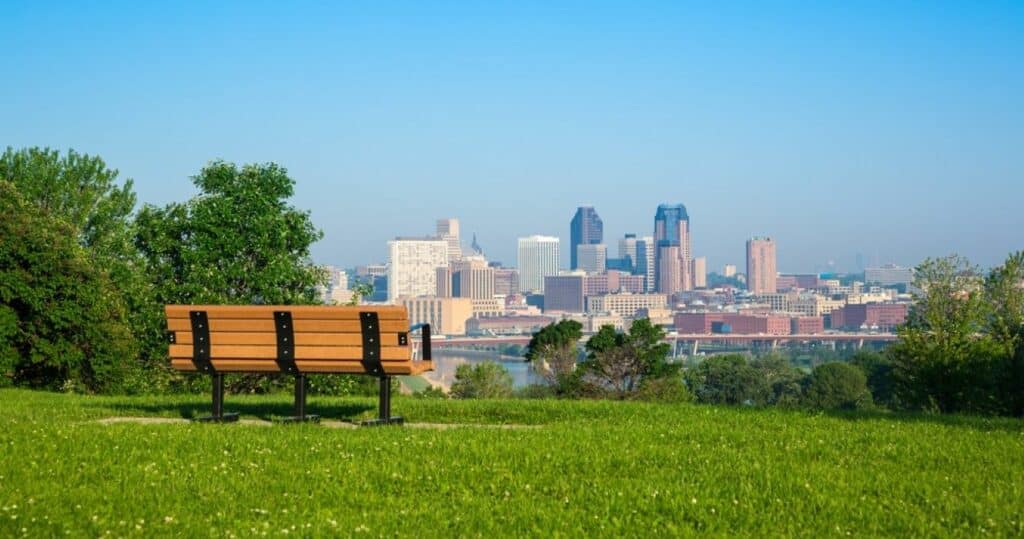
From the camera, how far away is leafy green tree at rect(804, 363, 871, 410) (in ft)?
188

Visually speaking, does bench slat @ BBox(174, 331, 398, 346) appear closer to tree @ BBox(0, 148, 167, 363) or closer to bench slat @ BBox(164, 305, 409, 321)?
bench slat @ BBox(164, 305, 409, 321)

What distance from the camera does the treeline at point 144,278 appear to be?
18438 millimetres

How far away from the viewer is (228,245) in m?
19.6

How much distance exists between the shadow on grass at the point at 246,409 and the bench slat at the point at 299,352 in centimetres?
62

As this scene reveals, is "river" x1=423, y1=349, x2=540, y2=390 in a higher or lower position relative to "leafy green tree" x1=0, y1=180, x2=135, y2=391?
lower

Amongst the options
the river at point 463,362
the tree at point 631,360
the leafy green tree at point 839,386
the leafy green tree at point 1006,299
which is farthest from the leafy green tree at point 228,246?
the river at point 463,362

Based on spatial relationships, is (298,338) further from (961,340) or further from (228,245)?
(961,340)

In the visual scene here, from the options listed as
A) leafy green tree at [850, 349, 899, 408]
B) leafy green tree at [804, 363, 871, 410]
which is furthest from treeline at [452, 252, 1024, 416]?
leafy green tree at [804, 363, 871, 410]

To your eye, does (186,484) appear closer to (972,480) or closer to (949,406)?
(972,480)

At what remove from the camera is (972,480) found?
19.4 ft

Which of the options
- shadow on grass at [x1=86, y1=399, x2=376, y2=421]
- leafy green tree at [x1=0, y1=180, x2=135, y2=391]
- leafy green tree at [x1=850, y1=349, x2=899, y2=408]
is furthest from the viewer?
leafy green tree at [x1=850, y1=349, x2=899, y2=408]

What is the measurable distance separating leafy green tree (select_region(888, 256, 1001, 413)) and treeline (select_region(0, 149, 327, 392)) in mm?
10471

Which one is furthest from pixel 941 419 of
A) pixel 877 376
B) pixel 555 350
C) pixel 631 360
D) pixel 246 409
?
pixel 877 376

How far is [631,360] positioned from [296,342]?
25.6 m
